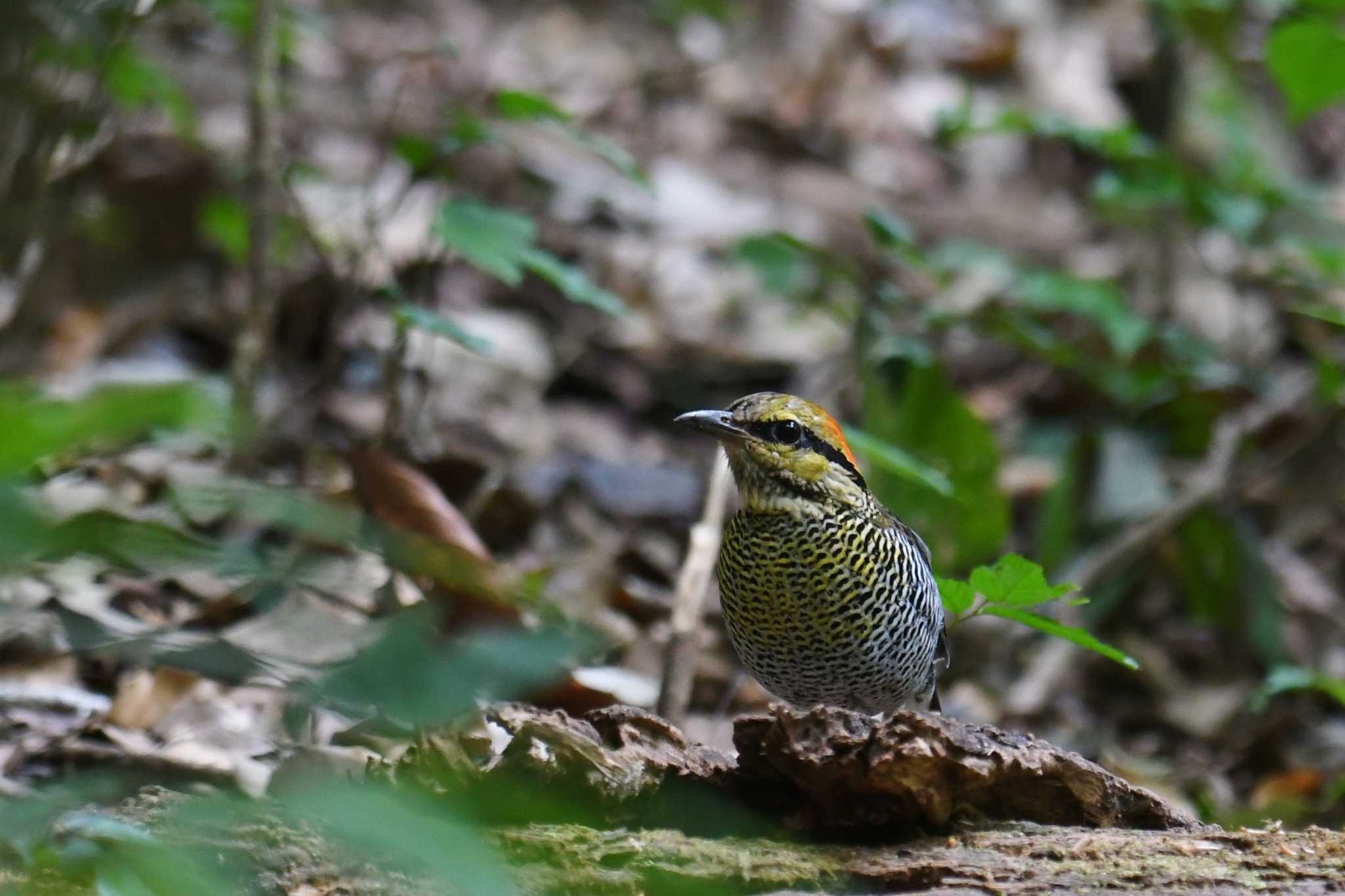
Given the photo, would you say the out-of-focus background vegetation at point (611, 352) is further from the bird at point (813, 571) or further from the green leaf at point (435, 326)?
the bird at point (813, 571)

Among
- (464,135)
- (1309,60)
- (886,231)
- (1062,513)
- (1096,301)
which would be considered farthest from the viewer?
(1062,513)

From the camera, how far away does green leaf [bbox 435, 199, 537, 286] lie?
4.19 m

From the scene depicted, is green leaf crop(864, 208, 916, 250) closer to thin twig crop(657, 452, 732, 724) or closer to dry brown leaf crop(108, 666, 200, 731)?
thin twig crop(657, 452, 732, 724)

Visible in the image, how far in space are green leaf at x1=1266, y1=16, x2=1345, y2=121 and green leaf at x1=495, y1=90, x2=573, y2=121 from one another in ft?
9.59

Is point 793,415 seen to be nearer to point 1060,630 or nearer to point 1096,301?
point 1060,630

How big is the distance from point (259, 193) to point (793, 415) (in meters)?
2.17

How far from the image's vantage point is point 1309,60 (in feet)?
18.4

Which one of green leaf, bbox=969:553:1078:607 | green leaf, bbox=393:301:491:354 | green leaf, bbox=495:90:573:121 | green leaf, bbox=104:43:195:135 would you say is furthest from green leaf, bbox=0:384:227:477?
green leaf, bbox=104:43:195:135

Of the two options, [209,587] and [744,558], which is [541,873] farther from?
[209,587]

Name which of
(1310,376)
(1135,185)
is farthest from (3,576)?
(1310,376)

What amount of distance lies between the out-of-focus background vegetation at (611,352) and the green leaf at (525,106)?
0.03 meters

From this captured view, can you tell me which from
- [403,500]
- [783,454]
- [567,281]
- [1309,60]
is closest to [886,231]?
[567,281]

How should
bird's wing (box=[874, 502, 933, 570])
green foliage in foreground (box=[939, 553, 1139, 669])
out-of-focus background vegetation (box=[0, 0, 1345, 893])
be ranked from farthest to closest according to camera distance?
bird's wing (box=[874, 502, 933, 570]) → green foliage in foreground (box=[939, 553, 1139, 669]) → out-of-focus background vegetation (box=[0, 0, 1345, 893])

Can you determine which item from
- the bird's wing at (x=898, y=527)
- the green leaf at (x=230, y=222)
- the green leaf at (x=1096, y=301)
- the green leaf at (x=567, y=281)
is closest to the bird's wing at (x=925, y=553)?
the bird's wing at (x=898, y=527)
